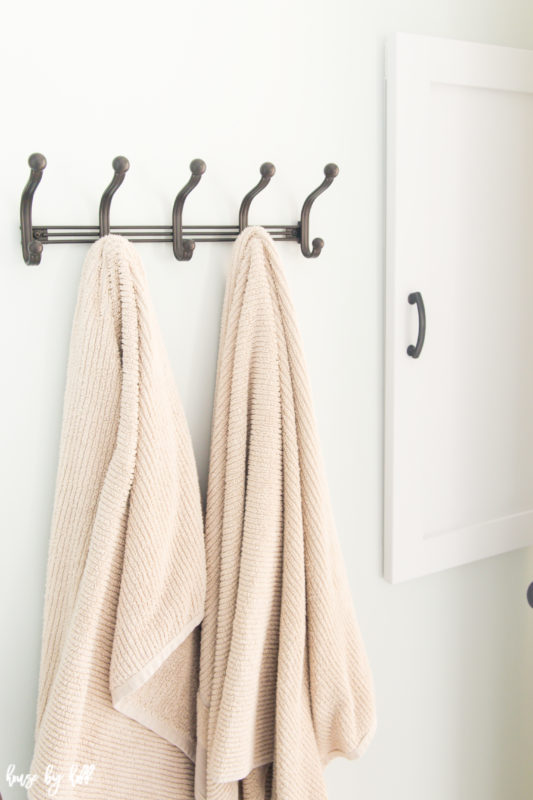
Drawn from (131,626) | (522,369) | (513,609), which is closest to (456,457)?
(522,369)

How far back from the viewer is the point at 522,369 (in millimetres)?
1301

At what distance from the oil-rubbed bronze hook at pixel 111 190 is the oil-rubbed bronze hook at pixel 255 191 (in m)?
0.19

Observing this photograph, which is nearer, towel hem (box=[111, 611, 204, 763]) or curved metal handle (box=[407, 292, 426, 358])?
towel hem (box=[111, 611, 204, 763])

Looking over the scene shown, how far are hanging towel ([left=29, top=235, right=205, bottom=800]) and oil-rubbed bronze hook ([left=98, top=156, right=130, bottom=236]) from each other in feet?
0.09

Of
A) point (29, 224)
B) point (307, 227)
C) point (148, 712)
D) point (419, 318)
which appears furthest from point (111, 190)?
point (148, 712)

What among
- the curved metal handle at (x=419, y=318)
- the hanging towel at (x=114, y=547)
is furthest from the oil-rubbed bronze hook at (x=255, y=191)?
the curved metal handle at (x=419, y=318)

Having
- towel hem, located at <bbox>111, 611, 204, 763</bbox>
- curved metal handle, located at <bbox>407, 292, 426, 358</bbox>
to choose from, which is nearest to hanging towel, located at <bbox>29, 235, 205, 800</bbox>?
towel hem, located at <bbox>111, 611, 204, 763</bbox>

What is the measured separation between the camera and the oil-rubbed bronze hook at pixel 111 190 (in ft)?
2.55

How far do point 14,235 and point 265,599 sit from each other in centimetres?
55

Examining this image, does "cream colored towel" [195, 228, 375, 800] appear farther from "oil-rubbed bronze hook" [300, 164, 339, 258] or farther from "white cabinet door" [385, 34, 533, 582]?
"white cabinet door" [385, 34, 533, 582]

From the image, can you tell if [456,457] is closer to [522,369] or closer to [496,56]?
[522,369]

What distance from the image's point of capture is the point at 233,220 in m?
0.96

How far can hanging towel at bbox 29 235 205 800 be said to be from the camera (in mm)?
788

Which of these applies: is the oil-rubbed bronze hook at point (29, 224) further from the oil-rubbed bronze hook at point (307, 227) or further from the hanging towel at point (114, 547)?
the oil-rubbed bronze hook at point (307, 227)
